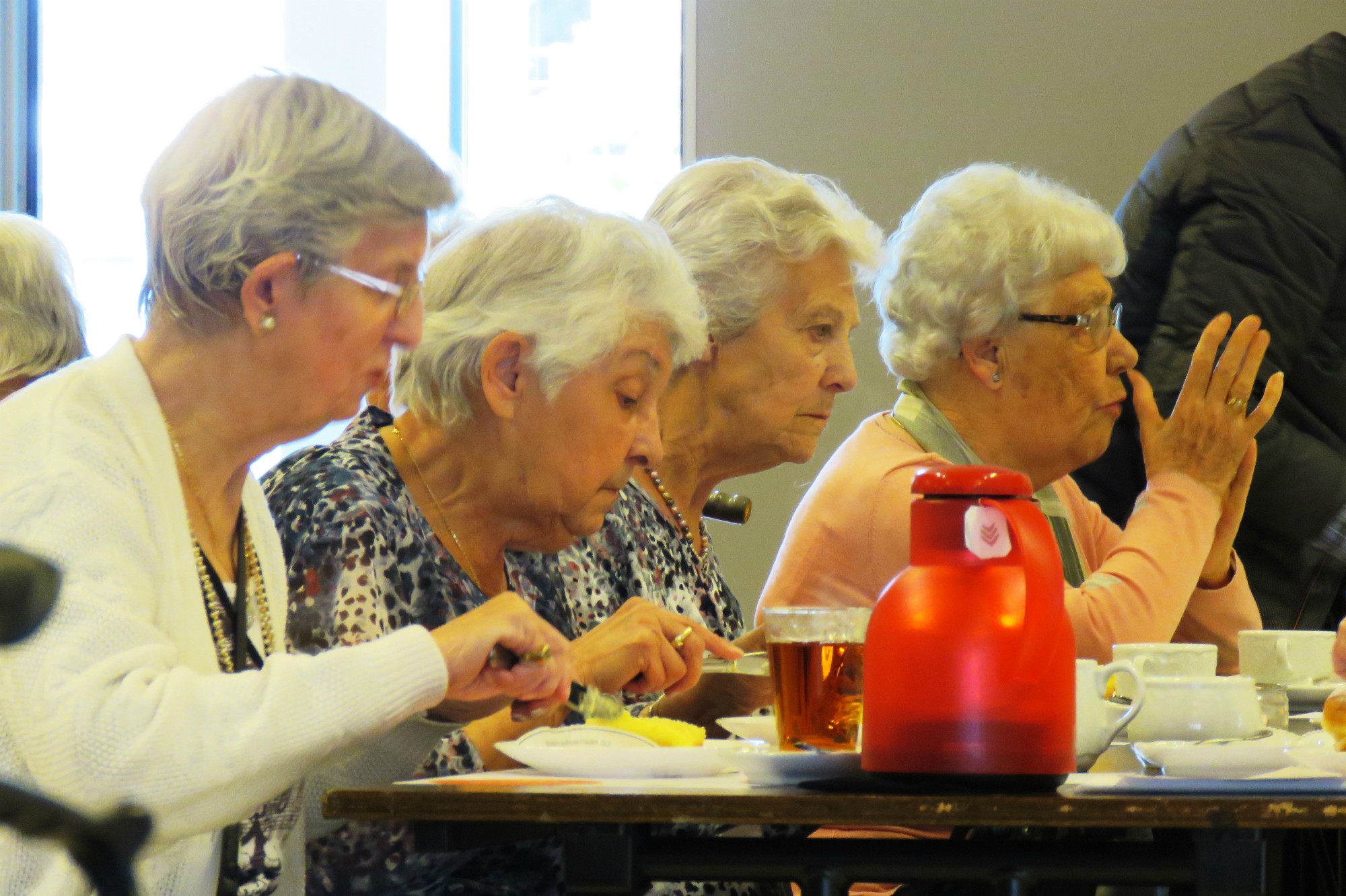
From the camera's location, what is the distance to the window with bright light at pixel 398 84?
3822 millimetres

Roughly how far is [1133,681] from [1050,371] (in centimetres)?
122

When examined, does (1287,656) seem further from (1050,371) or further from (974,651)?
(974,651)

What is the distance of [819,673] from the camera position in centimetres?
119

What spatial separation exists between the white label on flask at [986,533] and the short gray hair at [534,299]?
0.67 meters

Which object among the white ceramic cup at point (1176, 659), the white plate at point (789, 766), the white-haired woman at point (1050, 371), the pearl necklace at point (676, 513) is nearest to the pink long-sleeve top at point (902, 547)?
the white-haired woman at point (1050, 371)

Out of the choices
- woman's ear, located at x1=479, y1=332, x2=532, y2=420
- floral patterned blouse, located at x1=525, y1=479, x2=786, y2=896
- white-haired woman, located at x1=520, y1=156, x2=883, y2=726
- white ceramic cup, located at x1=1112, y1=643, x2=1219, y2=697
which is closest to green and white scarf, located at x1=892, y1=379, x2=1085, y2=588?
white-haired woman, located at x1=520, y1=156, x2=883, y2=726

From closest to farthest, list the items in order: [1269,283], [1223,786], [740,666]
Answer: [1223,786] < [740,666] < [1269,283]

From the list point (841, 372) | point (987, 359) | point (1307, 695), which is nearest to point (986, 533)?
point (1307, 695)

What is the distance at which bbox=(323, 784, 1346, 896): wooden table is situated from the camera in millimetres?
878

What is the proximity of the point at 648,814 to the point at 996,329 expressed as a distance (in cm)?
158

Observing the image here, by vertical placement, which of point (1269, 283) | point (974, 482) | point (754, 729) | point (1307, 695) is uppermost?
point (974, 482)

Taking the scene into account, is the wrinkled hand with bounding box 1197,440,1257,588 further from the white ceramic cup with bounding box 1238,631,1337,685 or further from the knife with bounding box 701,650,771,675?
the knife with bounding box 701,650,771,675

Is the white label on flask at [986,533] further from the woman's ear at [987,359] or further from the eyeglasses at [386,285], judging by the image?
the woman's ear at [987,359]

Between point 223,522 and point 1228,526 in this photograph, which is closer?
point 223,522
